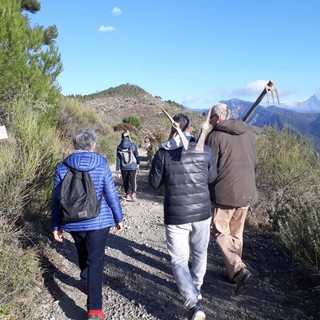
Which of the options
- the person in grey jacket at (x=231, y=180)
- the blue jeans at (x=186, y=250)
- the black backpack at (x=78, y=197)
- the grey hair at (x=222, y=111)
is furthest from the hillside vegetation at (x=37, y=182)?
the grey hair at (x=222, y=111)

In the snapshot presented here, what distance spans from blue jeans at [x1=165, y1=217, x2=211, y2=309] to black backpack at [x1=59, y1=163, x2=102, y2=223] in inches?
30.0

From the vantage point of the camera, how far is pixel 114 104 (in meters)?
58.6

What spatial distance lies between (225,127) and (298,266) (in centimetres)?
202

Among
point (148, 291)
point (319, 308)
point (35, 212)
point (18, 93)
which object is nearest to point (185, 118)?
point (148, 291)

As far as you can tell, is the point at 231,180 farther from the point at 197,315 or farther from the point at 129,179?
the point at 129,179

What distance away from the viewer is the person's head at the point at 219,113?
4133 mm

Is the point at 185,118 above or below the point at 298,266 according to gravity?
above

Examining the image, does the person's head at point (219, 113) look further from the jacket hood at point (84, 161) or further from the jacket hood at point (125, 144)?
the jacket hood at point (125, 144)

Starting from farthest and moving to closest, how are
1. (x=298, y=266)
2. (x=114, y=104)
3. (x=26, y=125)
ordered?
(x=114, y=104) → (x=26, y=125) → (x=298, y=266)

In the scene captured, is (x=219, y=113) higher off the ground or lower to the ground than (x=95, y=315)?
higher

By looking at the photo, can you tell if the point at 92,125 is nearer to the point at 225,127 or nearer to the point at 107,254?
the point at 107,254

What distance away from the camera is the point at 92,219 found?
11.4 feet

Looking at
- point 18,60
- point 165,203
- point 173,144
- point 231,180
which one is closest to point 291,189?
point 231,180

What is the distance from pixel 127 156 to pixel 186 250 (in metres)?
5.35
